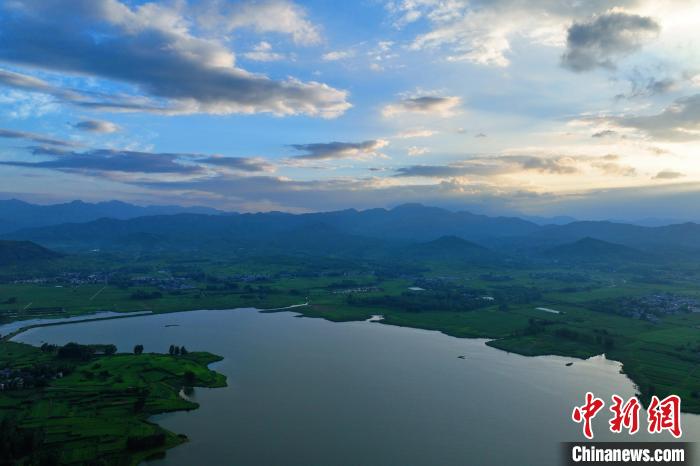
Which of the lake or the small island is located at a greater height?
the small island

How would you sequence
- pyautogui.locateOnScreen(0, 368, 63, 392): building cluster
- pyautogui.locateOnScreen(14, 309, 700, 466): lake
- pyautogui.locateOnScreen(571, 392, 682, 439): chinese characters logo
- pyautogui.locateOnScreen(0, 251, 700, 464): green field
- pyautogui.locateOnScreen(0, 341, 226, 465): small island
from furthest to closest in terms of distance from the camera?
pyautogui.locateOnScreen(0, 368, 63, 392): building cluster → pyautogui.locateOnScreen(0, 251, 700, 464): green field → pyautogui.locateOnScreen(571, 392, 682, 439): chinese characters logo → pyautogui.locateOnScreen(14, 309, 700, 466): lake → pyautogui.locateOnScreen(0, 341, 226, 465): small island

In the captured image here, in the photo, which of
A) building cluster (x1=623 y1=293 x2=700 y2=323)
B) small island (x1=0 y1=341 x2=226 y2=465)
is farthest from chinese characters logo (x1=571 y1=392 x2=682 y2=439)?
building cluster (x1=623 y1=293 x2=700 y2=323)

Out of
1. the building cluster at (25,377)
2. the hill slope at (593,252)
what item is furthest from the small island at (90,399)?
the hill slope at (593,252)

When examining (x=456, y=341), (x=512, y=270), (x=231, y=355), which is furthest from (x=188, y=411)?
(x=512, y=270)

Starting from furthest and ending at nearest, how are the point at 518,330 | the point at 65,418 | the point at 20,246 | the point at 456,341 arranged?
the point at 20,246, the point at 518,330, the point at 456,341, the point at 65,418

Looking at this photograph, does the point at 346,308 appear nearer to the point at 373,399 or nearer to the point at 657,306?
the point at 373,399

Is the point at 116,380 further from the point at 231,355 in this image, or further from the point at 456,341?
the point at 456,341

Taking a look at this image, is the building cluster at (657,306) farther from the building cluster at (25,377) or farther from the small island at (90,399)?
the building cluster at (25,377)

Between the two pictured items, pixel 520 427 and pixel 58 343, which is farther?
pixel 58 343

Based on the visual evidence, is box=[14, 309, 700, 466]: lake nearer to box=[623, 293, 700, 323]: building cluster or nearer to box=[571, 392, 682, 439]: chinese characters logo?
box=[571, 392, 682, 439]: chinese characters logo

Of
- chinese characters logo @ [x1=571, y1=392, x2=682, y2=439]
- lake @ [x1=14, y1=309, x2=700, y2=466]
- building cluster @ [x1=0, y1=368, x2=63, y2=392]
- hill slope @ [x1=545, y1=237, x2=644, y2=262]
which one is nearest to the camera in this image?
lake @ [x1=14, y1=309, x2=700, y2=466]
